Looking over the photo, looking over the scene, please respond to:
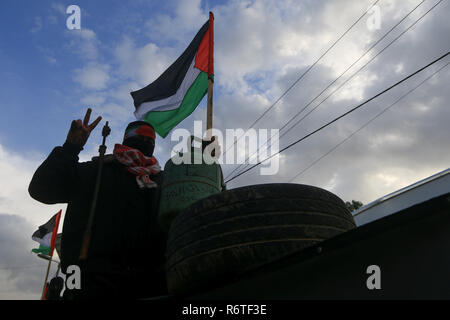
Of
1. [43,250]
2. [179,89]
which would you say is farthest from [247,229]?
[43,250]

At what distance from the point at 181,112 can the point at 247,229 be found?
4.71m

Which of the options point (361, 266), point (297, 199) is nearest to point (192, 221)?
point (297, 199)

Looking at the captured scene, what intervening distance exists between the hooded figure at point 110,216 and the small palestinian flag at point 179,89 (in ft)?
7.33

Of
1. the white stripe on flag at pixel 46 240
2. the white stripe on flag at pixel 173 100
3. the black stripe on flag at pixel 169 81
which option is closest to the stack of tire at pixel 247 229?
the white stripe on flag at pixel 173 100

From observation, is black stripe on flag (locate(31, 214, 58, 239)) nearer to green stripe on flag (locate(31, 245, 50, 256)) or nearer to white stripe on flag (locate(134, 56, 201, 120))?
green stripe on flag (locate(31, 245, 50, 256))

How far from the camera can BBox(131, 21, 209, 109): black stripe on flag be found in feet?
21.2

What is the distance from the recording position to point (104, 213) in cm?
348

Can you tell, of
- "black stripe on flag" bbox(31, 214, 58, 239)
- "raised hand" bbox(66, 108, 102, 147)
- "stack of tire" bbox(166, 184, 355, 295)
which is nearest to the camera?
"stack of tire" bbox(166, 184, 355, 295)

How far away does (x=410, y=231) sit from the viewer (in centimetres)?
132

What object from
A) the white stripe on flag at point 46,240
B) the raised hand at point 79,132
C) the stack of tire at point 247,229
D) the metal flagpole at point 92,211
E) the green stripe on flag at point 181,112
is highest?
the green stripe on flag at point 181,112

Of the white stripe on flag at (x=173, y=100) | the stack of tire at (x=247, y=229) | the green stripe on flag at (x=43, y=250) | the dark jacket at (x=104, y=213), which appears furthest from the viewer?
the green stripe on flag at (x=43, y=250)

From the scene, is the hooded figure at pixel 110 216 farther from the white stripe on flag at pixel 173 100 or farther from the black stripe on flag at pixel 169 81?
the black stripe on flag at pixel 169 81

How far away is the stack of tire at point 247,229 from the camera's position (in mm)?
1646

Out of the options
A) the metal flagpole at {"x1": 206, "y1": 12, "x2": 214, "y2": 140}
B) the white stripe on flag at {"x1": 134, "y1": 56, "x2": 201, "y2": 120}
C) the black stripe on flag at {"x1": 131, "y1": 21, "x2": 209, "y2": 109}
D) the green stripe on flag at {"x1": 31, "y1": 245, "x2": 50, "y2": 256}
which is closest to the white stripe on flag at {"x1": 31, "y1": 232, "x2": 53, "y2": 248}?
the green stripe on flag at {"x1": 31, "y1": 245, "x2": 50, "y2": 256}
